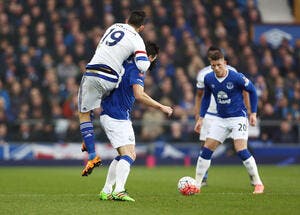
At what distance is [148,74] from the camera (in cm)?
2308

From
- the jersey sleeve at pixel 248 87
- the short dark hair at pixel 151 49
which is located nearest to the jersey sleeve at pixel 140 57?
the short dark hair at pixel 151 49

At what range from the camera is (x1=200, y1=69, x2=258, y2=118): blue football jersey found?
12.4m

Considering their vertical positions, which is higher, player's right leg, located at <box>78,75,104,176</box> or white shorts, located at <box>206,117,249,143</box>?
player's right leg, located at <box>78,75,104,176</box>

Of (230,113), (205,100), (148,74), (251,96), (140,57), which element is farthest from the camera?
(148,74)

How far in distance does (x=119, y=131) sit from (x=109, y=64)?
2.93ft

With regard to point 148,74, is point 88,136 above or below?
below

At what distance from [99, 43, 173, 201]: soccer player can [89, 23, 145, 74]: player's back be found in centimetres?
16

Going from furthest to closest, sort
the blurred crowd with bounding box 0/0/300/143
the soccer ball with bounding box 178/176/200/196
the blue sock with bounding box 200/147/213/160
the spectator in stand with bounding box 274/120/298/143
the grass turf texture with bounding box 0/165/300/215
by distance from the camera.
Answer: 1. the spectator in stand with bounding box 274/120/298/143
2. the blurred crowd with bounding box 0/0/300/143
3. the blue sock with bounding box 200/147/213/160
4. the soccer ball with bounding box 178/176/200/196
5. the grass turf texture with bounding box 0/165/300/215

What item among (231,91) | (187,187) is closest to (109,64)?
(187,187)

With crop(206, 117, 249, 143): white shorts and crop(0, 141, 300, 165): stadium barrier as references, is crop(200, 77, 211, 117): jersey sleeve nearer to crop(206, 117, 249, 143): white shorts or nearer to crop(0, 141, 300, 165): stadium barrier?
crop(206, 117, 249, 143): white shorts

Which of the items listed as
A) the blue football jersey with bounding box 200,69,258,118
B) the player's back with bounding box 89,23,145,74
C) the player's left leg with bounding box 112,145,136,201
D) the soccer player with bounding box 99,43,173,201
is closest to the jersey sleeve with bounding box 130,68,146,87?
the soccer player with bounding box 99,43,173,201

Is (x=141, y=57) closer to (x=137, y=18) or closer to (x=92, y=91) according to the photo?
(x=137, y=18)

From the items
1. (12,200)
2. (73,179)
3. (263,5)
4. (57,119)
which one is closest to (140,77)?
(12,200)

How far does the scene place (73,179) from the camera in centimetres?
1650
